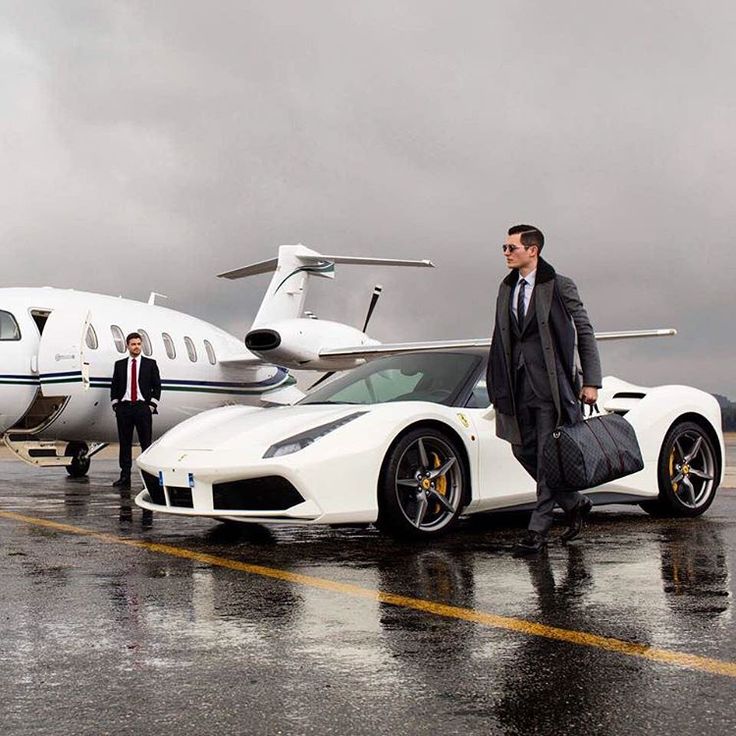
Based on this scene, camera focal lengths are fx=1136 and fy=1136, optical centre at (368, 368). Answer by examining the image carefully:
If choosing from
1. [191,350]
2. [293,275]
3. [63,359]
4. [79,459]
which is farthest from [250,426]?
[293,275]

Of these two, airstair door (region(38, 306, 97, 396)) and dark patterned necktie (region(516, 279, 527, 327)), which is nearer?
dark patterned necktie (region(516, 279, 527, 327))

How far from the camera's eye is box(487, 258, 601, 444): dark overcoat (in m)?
7.23

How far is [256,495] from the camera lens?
7.58 m

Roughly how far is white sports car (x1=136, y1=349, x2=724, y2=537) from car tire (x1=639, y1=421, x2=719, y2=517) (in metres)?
0.02

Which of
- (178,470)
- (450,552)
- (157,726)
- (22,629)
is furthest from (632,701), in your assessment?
(178,470)

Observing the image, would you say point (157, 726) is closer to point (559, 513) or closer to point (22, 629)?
point (22, 629)

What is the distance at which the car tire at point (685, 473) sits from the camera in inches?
361

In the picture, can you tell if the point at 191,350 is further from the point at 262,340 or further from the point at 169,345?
the point at 262,340

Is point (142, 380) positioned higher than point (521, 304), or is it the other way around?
point (142, 380)

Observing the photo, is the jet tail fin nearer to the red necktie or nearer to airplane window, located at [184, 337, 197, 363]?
airplane window, located at [184, 337, 197, 363]

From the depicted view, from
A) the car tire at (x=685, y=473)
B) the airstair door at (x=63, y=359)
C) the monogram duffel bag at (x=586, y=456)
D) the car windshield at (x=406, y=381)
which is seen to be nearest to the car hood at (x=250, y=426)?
the car windshield at (x=406, y=381)

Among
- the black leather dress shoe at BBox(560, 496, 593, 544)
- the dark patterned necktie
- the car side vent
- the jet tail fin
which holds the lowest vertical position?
the black leather dress shoe at BBox(560, 496, 593, 544)

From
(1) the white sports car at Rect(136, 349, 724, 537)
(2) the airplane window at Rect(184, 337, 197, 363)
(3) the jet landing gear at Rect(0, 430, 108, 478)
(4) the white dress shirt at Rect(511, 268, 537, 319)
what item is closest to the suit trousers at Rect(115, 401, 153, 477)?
(3) the jet landing gear at Rect(0, 430, 108, 478)

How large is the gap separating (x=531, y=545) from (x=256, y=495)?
6.06ft
